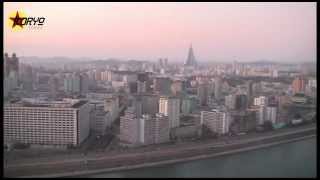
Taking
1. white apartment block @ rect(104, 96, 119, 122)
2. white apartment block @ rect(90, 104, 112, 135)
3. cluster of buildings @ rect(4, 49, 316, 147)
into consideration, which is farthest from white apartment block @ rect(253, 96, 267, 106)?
white apartment block @ rect(90, 104, 112, 135)

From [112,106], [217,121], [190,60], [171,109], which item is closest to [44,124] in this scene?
[112,106]

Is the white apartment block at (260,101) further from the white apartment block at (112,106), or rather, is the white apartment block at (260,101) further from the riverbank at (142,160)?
the white apartment block at (112,106)

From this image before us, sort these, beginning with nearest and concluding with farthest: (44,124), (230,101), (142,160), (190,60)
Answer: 1. (142,160)
2. (44,124)
3. (190,60)
4. (230,101)

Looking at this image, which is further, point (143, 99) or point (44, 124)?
point (143, 99)

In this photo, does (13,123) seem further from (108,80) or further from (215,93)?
(215,93)

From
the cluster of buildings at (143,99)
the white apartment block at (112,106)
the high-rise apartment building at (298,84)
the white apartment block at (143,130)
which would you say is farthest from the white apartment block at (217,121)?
the high-rise apartment building at (298,84)

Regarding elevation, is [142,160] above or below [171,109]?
below

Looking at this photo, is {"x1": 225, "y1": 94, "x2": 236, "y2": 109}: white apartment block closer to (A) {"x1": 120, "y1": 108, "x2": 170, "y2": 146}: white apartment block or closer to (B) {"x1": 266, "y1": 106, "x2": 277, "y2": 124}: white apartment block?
(B) {"x1": 266, "y1": 106, "x2": 277, "y2": 124}: white apartment block

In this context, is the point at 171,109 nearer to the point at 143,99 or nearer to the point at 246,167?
the point at 143,99
